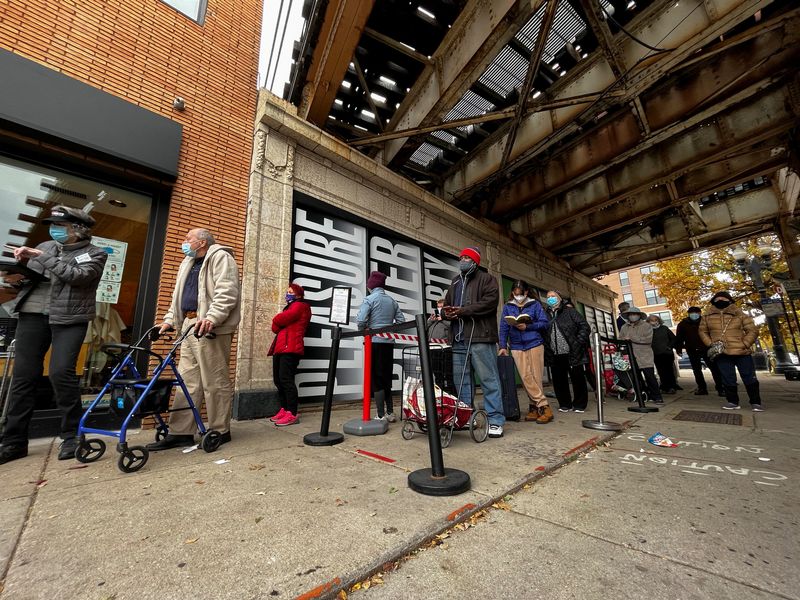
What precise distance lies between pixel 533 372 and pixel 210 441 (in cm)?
407

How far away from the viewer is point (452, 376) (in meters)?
4.06

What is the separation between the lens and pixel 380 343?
4.68 meters

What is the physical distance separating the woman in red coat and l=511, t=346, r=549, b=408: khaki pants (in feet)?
10.2

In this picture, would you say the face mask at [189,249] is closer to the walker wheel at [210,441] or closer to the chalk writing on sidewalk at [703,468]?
the walker wheel at [210,441]

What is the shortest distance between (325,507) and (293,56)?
849 centimetres

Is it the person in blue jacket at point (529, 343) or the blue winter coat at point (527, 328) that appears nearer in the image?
the person in blue jacket at point (529, 343)

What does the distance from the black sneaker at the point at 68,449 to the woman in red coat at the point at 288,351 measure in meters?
1.97

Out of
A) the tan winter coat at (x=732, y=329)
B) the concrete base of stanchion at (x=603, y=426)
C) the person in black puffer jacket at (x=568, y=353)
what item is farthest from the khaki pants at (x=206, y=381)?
the tan winter coat at (x=732, y=329)

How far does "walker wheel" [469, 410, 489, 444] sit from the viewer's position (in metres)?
3.40

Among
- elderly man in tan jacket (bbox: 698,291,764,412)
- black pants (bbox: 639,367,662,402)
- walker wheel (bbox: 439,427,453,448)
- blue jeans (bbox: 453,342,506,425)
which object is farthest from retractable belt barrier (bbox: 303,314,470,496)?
black pants (bbox: 639,367,662,402)

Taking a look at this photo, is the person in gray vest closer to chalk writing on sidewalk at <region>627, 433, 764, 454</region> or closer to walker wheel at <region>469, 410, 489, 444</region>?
walker wheel at <region>469, 410, 489, 444</region>

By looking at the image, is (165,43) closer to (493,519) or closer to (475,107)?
(475,107)

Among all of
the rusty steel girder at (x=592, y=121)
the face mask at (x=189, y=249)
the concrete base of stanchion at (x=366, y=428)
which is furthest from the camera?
the rusty steel girder at (x=592, y=121)

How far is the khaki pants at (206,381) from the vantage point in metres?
3.27
